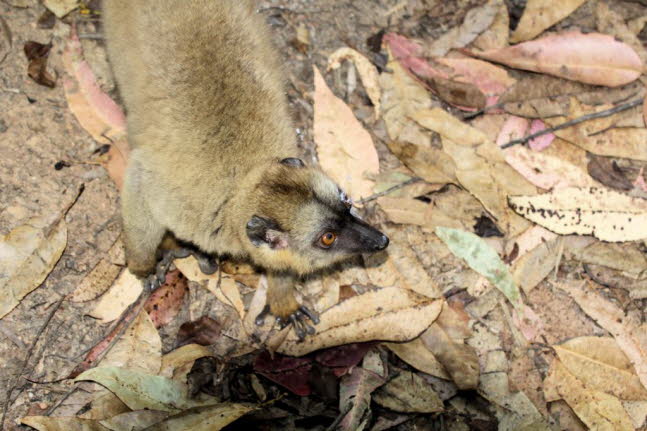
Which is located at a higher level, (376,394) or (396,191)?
(396,191)

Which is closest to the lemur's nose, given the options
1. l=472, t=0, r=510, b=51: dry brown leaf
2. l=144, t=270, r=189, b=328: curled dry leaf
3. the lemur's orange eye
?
the lemur's orange eye

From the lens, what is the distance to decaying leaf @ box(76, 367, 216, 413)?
4910 millimetres

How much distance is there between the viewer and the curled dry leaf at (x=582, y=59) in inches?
262

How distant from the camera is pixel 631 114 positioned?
6660mm

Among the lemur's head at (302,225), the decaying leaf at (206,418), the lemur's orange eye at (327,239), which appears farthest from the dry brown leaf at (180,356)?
the lemur's orange eye at (327,239)

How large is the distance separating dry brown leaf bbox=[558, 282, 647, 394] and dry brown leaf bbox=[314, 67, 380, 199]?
2.09m

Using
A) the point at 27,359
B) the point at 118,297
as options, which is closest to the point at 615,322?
the point at 118,297

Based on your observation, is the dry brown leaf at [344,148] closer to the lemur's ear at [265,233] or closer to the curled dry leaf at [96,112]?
the lemur's ear at [265,233]

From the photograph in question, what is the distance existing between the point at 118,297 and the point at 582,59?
16.9 feet

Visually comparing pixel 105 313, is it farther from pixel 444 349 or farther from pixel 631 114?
pixel 631 114

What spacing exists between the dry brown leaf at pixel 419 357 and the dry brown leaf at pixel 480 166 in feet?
4.87

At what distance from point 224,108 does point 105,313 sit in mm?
2013

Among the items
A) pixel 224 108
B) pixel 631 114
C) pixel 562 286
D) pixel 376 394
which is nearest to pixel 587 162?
pixel 631 114

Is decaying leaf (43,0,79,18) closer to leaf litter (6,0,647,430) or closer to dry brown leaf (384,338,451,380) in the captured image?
leaf litter (6,0,647,430)
